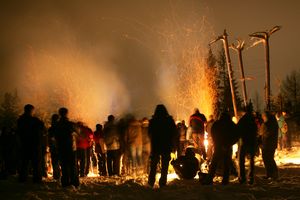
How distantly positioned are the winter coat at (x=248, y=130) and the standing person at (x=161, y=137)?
1832 millimetres

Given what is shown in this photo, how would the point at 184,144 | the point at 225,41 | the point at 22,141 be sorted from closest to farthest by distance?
the point at 22,141 < the point at 184,144 < the point at 225,41

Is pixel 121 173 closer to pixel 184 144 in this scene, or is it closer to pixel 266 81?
pixel 184 144

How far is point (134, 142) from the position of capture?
609 inches

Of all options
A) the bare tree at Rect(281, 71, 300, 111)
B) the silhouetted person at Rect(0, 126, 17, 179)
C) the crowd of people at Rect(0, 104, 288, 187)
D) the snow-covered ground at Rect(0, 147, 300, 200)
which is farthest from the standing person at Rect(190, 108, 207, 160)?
the bare tree at Rect(281, 71, 300, 111)

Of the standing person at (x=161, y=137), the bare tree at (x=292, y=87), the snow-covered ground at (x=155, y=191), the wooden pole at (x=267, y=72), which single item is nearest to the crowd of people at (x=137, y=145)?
the standing person at (x=161, y=137)

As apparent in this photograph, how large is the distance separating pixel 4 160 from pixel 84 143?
2.92m

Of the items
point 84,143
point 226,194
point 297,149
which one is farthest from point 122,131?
point 297,149

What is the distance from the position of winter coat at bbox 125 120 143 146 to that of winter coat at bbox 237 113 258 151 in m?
4.79

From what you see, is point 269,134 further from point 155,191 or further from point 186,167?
point 155,191

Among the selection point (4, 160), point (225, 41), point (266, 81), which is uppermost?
point (225, 41)

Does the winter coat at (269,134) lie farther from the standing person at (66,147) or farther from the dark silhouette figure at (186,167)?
the standing person at (66,147)

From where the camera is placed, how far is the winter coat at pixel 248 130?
454 inches

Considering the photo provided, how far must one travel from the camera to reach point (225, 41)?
27.7 metres

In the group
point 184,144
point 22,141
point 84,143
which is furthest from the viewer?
point 184,144
